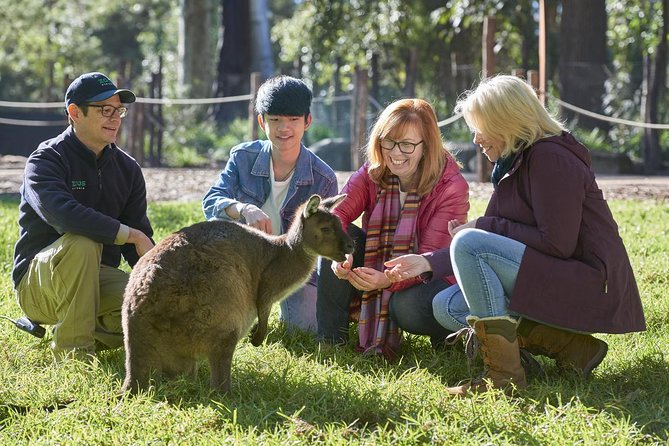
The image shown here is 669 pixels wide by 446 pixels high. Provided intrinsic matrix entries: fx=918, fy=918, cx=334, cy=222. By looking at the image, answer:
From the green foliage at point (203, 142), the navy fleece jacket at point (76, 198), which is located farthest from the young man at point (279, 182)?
the green foliage at point (203, 142)

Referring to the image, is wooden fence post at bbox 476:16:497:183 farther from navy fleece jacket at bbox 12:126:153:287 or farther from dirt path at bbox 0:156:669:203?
navy fleece jacket at bbox 12:126:153:287

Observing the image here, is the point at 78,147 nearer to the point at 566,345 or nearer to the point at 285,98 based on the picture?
the point at 285,98

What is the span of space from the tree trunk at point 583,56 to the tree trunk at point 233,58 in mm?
8297

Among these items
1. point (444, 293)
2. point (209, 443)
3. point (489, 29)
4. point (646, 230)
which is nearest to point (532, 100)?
point (444, 293)

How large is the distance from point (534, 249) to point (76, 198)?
2.31m

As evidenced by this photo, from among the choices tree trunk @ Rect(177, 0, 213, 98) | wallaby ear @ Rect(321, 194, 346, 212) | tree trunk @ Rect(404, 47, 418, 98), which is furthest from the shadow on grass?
tree trunk @ Rect(177, 0, 213, 98)

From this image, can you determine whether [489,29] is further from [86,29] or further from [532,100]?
[86,29]

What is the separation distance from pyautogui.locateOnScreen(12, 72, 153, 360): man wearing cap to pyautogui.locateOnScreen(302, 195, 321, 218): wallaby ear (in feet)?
2.70

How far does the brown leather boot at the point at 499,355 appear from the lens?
3961 mm

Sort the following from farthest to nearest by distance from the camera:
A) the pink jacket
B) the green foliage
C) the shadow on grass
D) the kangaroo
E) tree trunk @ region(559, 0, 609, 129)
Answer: the green foliage < tree trunk @ region(559, 0, 609, 129) < the pink jacket < the kangaroo < the shadow on grass

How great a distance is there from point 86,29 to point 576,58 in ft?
90.5

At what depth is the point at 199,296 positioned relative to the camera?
386 cm

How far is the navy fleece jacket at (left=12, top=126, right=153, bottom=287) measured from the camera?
14.3 feet

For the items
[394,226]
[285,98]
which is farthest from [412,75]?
[394,226]
